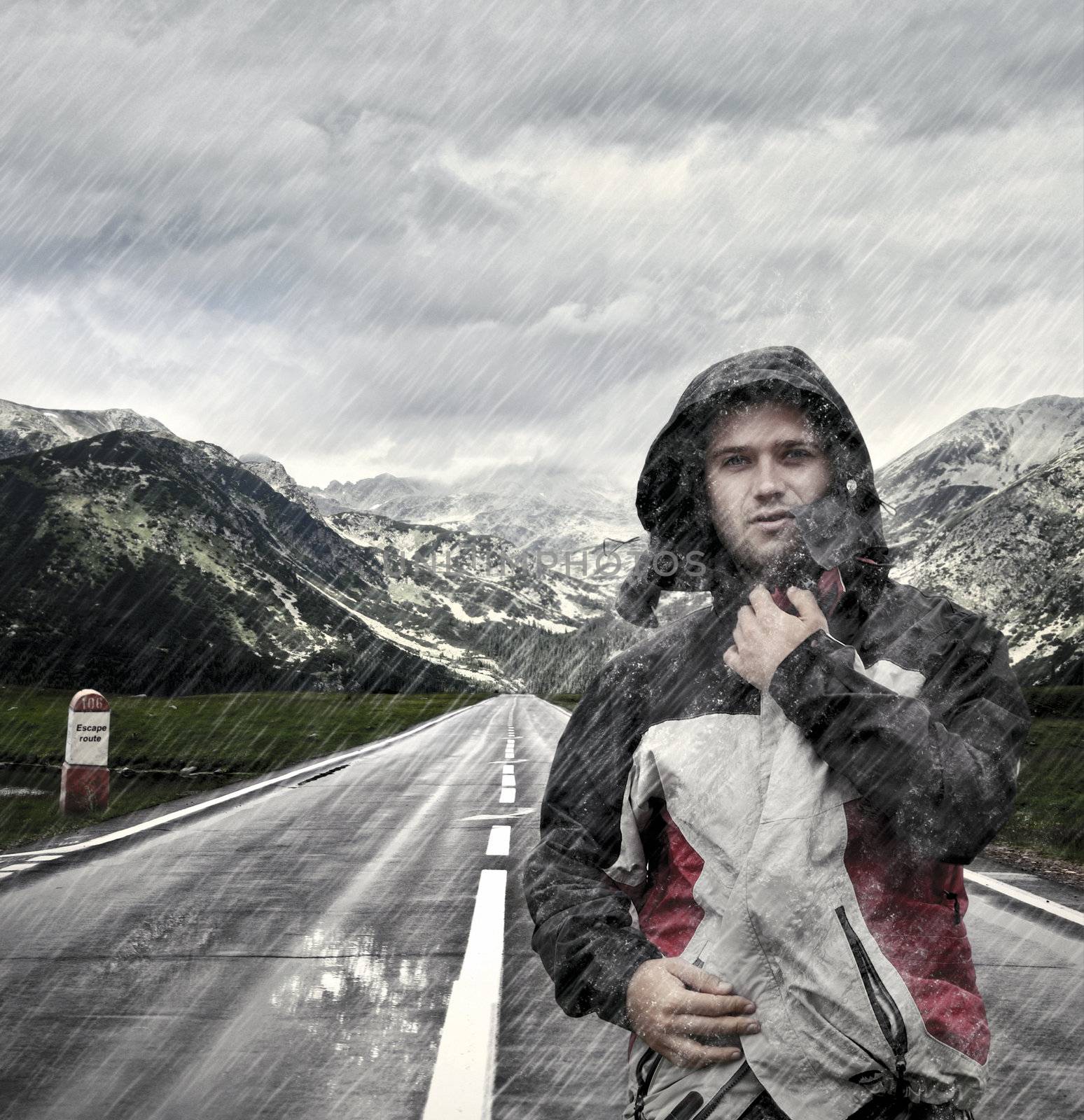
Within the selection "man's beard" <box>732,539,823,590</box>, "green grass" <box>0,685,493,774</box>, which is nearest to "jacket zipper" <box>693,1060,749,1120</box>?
"man's beard" <box>732,539,823,590</box>

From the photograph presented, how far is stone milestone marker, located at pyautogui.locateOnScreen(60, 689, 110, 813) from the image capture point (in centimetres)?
1384

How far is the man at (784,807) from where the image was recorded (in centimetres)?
157

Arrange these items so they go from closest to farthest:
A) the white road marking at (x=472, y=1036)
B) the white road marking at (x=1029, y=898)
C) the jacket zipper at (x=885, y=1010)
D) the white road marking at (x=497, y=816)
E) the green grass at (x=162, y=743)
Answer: the jacket zipper at (x=885, y=1010)
the white road marking at (x=472, y=1036)
the white road marking at (x=1029, y=898)
the white road marking at (x=497, y=816)
the green grass at (x=162, y=743)

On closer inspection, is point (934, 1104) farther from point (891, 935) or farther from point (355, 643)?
point (355, 643)

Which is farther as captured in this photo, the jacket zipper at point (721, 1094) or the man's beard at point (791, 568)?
the man's beard at point (791, 568)

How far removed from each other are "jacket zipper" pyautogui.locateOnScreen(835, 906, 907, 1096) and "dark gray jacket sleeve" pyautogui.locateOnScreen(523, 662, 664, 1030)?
1.16 feet

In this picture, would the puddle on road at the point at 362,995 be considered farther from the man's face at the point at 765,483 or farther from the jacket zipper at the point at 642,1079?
the man's face at the point at 765,483

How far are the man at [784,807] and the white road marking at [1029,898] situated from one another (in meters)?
6.52

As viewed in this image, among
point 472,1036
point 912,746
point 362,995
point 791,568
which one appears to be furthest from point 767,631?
point 362,995

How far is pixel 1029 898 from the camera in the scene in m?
8.16

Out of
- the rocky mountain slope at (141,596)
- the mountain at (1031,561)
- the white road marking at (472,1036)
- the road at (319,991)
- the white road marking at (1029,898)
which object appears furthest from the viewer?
the rocky mountain slope at (141,596)

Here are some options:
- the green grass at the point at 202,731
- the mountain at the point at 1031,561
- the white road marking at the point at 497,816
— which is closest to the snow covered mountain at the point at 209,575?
the mountain at the point at 1031,561

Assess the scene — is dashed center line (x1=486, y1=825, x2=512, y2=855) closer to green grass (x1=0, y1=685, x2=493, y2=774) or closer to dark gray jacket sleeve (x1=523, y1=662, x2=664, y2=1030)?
dark gray jacket sleeve (x1=523, y1=662, x2=664, y2=1030)

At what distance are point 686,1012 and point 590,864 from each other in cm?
38
